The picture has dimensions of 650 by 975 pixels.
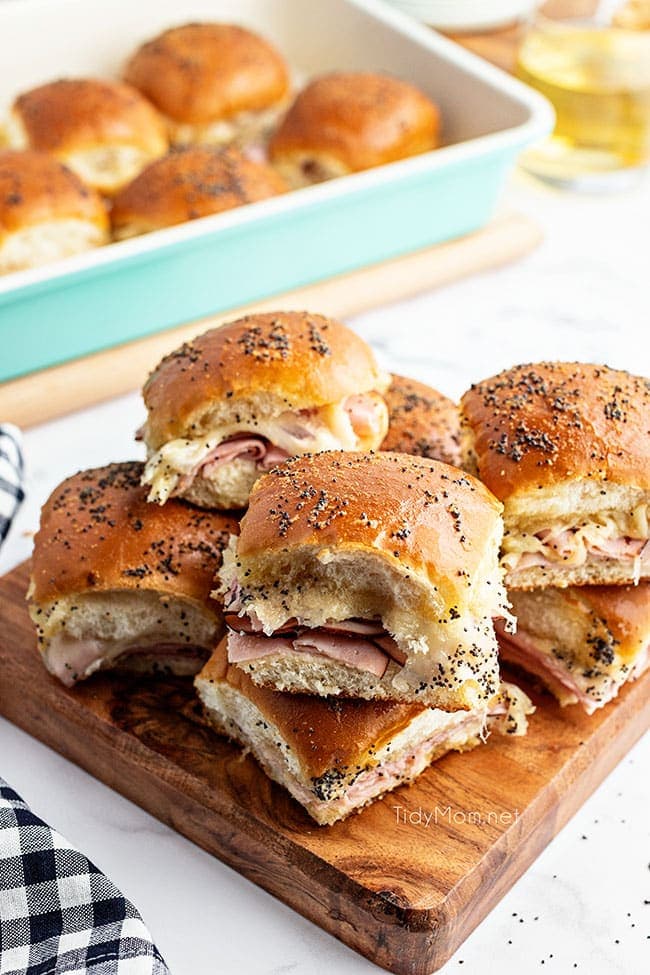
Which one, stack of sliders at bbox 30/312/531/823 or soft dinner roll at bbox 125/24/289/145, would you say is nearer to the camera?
stack of sliders at bbox 30/312/531/823

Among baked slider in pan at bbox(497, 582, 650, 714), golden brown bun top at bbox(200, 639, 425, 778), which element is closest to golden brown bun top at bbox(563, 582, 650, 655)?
baked slider in pan at bbox(497, 582, 650, 714)

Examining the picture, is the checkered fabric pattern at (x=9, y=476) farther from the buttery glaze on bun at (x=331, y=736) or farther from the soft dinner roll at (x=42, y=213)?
the soft dinner roll at (x=42, y=213)

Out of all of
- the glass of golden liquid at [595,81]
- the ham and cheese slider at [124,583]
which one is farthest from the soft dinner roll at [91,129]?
the ham and cheese slider at [124,583]

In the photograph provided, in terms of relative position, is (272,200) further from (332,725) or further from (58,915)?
(58,915)

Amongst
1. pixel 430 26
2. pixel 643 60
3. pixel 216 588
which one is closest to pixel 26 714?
pixel 216 588

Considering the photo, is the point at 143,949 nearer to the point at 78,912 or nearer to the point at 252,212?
the point at 78,912

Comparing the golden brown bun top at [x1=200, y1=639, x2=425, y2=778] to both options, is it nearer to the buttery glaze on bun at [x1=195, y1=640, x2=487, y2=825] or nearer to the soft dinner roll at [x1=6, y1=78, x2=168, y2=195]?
the buttery glaze on bun at [x1=195, y1=640, x2=487, y2=825]
